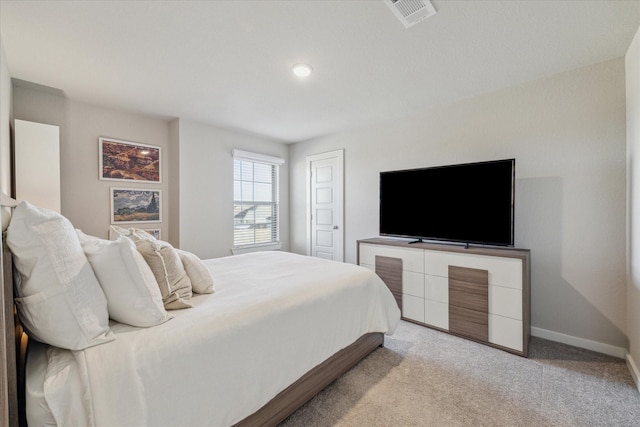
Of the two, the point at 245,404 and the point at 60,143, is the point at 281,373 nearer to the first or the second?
the point at 245,404

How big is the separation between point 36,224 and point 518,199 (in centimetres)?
358

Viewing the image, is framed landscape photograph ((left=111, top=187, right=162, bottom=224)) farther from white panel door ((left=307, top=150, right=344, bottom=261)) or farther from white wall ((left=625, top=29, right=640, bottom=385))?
white wall ((left=625, top=29, right=640, bottom=385))

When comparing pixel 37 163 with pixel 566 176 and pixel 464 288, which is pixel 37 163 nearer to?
pixel 464 288

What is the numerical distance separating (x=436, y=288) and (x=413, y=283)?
26 centimetres

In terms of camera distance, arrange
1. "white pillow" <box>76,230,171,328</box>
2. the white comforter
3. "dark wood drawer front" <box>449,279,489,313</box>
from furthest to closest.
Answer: "dark wood drawer front" <box>449,279,489,313</box>, "white pillow" <box>76,230,171,328</box>, the white comforter

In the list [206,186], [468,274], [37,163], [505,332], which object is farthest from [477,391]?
[37,163]

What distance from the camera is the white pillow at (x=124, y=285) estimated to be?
1244 millimetres

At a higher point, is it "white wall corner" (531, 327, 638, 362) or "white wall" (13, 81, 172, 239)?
"white wall" (13, 81, 172, 239)

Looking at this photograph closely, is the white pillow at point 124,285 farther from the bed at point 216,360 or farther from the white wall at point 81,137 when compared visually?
the white wall at point 81,137

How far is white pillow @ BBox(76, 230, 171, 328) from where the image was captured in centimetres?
124

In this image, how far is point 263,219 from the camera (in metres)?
4.89

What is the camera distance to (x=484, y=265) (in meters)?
2.56

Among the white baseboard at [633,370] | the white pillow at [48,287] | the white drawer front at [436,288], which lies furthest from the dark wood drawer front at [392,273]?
the white pillow at [48,287]

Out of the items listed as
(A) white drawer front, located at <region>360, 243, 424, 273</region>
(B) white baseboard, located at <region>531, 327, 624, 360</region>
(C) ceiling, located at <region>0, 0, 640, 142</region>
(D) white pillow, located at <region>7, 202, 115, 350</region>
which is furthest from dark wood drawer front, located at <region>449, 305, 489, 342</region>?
(D) white pillow, located at <region>7, 202, 115, 350</region>
